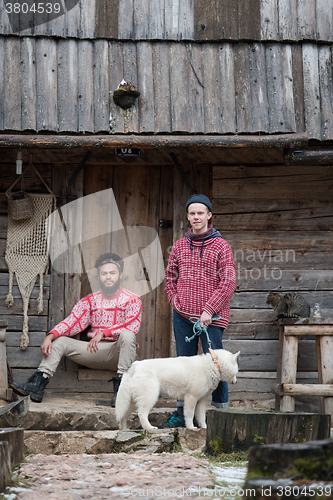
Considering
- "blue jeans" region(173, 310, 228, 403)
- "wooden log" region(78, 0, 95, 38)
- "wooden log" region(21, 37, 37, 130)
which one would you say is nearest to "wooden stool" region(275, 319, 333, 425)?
"blue jeans" region(173, 310, 228, 403)

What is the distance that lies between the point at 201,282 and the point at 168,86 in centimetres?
234

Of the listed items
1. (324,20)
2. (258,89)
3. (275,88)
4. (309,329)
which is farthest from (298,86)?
(309,329)

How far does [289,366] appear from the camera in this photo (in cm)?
535

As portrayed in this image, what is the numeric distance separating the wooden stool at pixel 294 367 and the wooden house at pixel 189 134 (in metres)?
0.60

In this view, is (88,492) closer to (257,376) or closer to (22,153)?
(257,376)

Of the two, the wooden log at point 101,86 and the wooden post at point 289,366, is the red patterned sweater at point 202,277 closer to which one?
the wooden post at point 289,366

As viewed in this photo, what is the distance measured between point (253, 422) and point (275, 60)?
409 centimetres

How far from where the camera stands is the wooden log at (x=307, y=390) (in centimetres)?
514

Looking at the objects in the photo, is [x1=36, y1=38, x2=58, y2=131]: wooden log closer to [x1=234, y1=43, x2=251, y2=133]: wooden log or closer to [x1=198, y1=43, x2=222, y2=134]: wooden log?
[x1=198, y1=43, x2=222, y2=134]: wooden log

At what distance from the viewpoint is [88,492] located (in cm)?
264

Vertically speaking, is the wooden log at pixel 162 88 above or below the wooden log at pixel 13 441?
above

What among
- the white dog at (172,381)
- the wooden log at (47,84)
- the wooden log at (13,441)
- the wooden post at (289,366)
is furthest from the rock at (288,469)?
the wooden log at (47,84)

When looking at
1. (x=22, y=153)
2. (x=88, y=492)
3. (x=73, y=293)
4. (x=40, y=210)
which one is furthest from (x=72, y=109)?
(x=88, y=492)

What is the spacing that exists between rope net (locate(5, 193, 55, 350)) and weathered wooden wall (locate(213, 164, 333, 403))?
6.85ft
